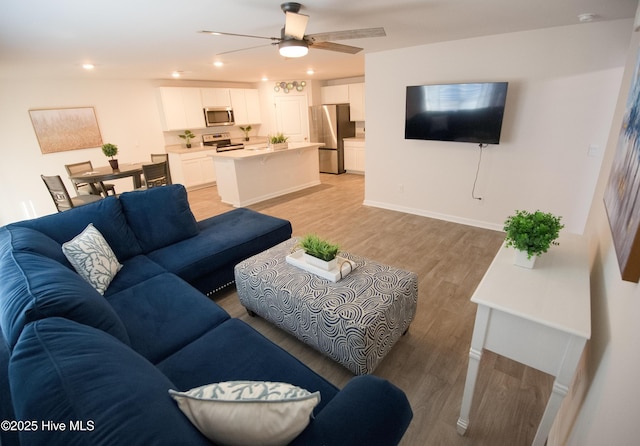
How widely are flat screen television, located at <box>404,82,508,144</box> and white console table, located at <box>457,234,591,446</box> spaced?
2.50 m

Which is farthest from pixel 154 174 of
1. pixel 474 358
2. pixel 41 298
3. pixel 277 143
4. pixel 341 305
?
pixel 474 358

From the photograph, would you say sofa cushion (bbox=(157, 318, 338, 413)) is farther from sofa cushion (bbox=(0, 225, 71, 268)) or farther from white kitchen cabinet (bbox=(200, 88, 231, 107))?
white kitchen cabinet (bbox=(200, 88, 231, 107))

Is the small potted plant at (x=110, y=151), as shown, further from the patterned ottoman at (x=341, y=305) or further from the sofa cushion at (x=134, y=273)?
the patterned ottoman at (x=341, y=305)

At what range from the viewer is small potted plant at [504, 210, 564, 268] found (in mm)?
→ 1412

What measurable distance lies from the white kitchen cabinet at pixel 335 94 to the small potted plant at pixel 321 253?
6191mm

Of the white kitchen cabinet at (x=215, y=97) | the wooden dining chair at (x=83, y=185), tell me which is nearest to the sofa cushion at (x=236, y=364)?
the wooden dining chair at (x=83, y=185)

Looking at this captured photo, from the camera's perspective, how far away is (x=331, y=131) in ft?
24.3

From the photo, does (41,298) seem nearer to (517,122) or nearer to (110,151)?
(110,151)

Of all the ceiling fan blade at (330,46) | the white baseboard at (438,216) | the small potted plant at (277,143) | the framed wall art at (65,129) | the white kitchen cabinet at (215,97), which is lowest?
the white baseboard at (438,216)

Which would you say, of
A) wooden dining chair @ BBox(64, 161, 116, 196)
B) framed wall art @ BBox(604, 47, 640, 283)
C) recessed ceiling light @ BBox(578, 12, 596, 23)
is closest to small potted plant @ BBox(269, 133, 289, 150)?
wooden dining chair @ BBox(64, 161, 116, 196)

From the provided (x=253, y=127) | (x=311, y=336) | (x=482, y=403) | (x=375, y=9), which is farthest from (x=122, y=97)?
(x=482, y=403)

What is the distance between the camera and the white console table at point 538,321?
45.9 inches

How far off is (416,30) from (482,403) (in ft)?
10.8

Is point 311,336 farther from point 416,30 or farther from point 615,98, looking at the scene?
point 615,98
